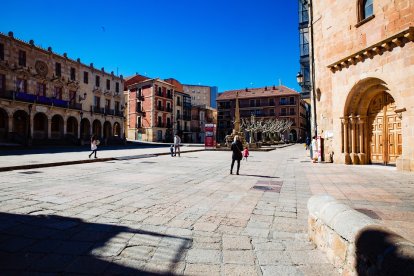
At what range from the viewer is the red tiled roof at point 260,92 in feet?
218

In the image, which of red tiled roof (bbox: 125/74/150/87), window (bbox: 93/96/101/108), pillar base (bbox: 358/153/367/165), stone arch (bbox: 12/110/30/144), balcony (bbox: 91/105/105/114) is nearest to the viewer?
pillar base (bbox: 358/153/367/165)

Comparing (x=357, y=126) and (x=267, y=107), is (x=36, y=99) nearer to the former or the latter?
(x=357, y=126)

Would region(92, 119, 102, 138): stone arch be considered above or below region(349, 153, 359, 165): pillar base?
above

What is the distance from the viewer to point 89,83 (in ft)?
123

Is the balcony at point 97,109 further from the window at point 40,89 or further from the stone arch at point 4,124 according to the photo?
the stone arch at point 4,124

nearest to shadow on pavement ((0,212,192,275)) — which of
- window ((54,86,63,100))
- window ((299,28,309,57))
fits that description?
window ((299,28,309,57))

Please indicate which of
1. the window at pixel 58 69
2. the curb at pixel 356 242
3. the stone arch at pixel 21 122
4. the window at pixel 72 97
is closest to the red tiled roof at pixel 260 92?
the window at pixel 72 97

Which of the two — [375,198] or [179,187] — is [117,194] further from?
[375,198]

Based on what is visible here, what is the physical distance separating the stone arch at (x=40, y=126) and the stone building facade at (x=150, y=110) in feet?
70.3

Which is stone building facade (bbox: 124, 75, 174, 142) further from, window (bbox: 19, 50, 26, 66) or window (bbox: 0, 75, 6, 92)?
window (bbox: 0, 75, 6, 92)

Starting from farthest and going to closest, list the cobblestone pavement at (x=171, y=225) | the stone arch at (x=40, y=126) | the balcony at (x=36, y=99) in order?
1. the stone arch at (x=40, y=126)
2. the balcony at (x=36, y=99)
3. the cobblestone pavement at (x=171, y=225)

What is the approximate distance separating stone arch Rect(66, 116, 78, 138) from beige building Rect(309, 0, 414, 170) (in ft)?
104

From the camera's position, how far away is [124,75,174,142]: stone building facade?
51.8m

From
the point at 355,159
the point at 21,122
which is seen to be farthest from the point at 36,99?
the point at 355,159
